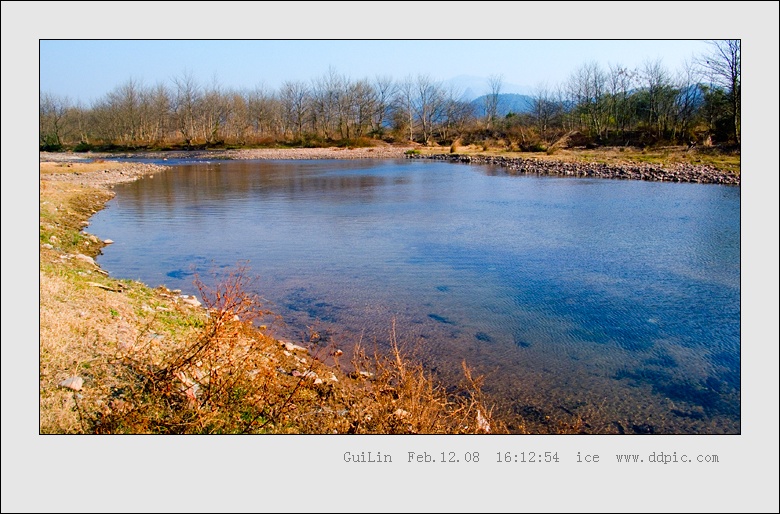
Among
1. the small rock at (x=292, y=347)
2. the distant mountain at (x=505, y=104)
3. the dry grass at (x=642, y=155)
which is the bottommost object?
the small rock at (x=292, y=347)

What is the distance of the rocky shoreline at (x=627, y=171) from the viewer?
23.8 metres

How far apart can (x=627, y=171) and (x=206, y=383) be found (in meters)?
25.9

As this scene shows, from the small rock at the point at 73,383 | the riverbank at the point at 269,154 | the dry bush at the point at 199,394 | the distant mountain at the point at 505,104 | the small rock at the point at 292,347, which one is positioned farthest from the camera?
the distant mountain at the point at 505,104

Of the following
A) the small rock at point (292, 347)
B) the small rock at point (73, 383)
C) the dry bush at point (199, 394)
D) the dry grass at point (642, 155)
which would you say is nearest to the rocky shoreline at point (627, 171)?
the dry grass at point (642, 155)

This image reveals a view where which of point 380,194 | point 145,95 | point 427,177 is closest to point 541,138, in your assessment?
point 427,177

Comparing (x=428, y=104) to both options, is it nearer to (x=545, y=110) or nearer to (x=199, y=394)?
(x=545, y=110)

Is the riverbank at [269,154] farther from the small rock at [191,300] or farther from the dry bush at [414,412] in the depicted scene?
the dry bush at [414,412]

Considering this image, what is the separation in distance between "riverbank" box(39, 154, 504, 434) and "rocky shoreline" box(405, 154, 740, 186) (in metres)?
21.0

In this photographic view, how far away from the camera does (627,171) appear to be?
2736cm

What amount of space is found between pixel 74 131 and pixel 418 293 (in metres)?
46.6

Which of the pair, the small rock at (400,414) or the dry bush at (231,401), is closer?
the dry bush at (231,401)

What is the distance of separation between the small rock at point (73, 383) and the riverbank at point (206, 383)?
0.04 feet

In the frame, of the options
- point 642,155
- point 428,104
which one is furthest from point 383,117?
point 642,155

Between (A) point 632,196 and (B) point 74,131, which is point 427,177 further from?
(B) point 74,131
